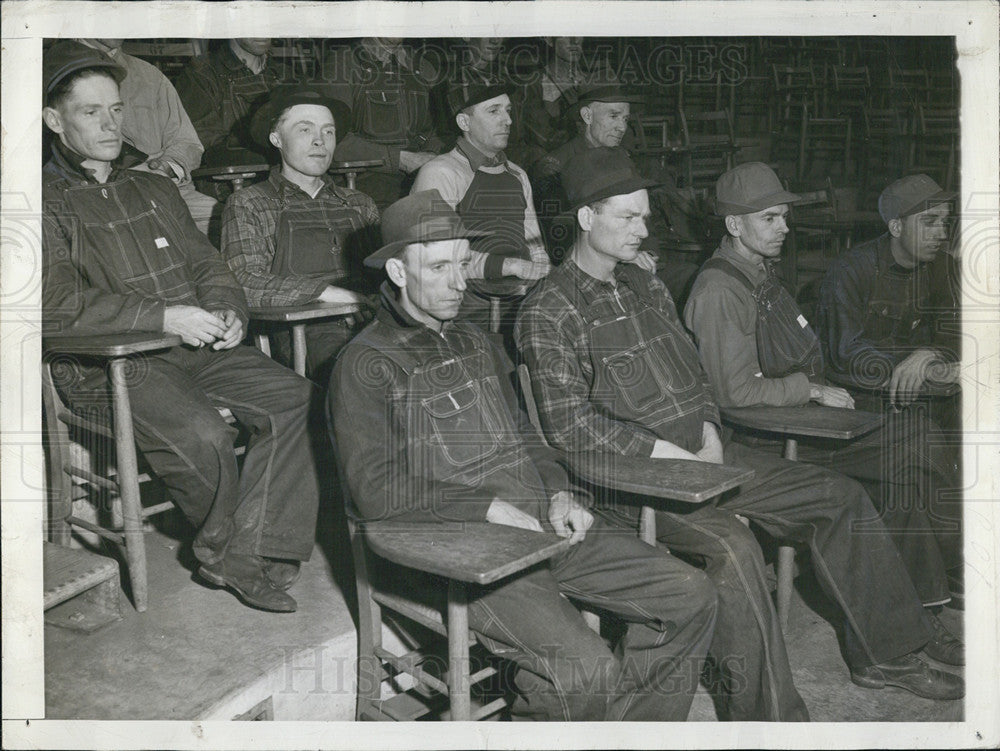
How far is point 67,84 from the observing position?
10.3ft

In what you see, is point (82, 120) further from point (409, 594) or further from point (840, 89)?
point (840, 89)

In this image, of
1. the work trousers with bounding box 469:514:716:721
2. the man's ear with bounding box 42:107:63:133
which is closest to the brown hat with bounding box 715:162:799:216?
the work trousers with bounding box 469:514:716:721

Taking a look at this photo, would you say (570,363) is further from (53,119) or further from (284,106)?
(53,119)

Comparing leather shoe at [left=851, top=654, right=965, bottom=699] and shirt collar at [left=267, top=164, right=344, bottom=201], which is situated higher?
shirt collar at [left=267, top=164, right=344, bottom=201]

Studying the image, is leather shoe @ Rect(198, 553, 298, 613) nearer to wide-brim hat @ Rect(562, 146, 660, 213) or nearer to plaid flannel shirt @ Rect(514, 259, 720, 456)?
plaid flannel shirt @ Rect(514, 259, 720, 456)

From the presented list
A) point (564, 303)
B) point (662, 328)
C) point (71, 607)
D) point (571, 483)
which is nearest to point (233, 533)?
point (71, 607)

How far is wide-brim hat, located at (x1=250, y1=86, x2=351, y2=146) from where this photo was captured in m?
3.85

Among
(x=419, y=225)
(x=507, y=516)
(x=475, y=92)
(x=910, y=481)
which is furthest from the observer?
(x=475, y=92)

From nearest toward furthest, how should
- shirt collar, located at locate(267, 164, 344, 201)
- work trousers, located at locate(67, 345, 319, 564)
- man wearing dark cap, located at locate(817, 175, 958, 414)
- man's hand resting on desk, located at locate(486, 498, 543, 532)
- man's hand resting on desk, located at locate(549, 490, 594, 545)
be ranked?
man's hand resting on desk, located at locate(486, 498, 543, 532) < man's hand resting on desk, located at locate(549, 490, 594, 545) < work trousers, located at locate(67, 345, 319, 564) < man wearing dark cap, located at locate(817, 175, 958, 414) < shirt collar, located at locate(267, 164, 344, 201)

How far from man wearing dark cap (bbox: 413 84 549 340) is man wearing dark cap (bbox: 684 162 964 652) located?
0.81 m

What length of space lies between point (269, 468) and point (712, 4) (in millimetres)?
2147

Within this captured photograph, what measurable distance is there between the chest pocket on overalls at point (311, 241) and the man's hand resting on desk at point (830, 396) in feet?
6.34

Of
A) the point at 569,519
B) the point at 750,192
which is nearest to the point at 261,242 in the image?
the point at 569,519

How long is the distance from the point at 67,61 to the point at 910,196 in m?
3.17
